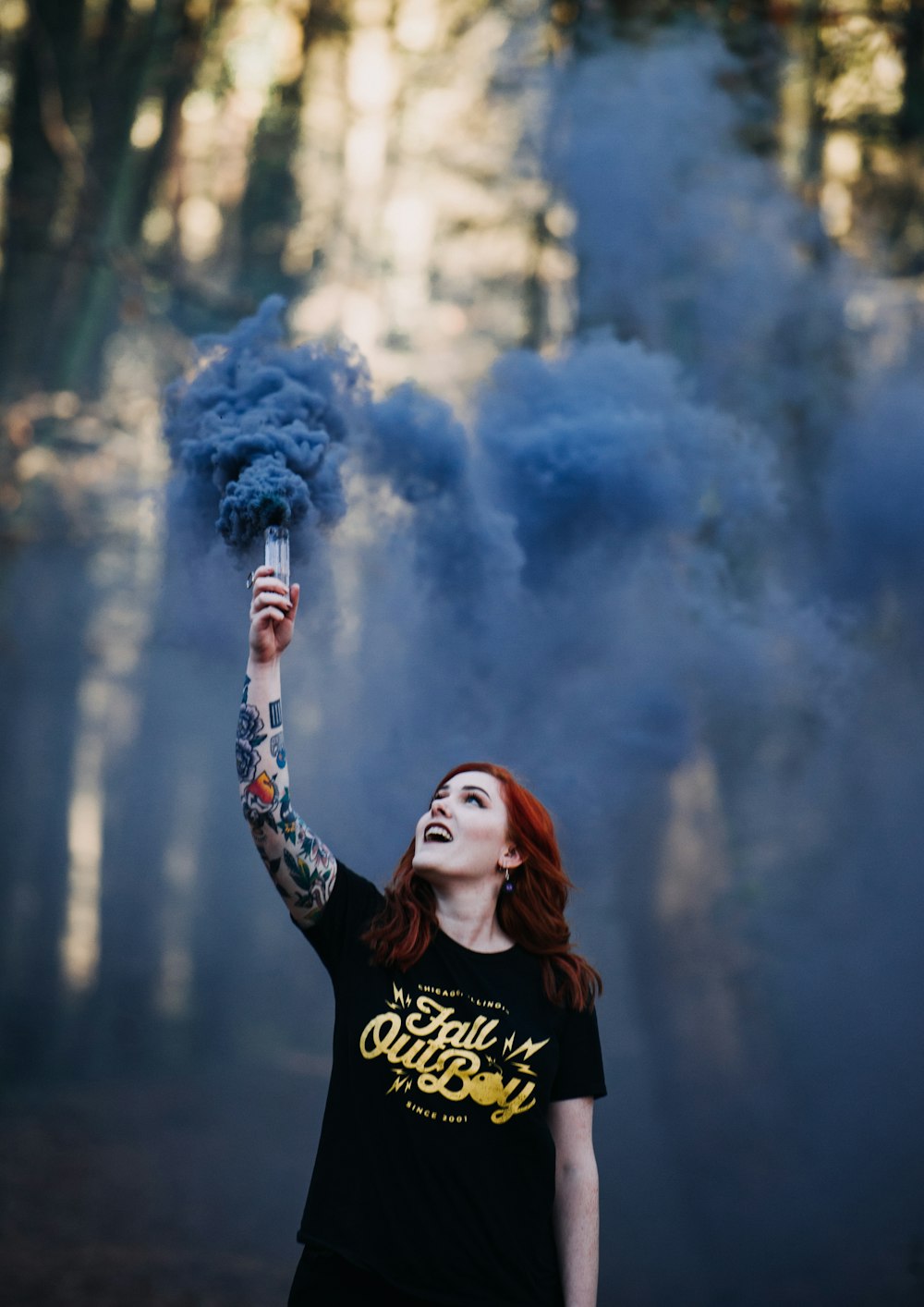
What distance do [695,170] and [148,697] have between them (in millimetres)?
14788

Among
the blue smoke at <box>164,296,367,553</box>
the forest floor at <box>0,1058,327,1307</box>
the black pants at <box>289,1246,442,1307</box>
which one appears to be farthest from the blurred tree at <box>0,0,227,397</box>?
the black pants at <box>289,1246,442,1307</box>

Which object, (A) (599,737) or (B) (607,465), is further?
(A) (599,737)

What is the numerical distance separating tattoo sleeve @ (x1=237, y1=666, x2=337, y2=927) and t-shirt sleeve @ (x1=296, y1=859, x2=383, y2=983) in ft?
0.09

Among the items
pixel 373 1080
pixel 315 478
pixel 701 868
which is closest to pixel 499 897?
pixel 373 1080

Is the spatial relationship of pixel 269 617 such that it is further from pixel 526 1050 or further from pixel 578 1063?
pixel 578 1063

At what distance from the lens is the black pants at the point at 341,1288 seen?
1994 millimetres

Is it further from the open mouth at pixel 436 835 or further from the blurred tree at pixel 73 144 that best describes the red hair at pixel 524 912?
the blurred tree at pixel 73 144

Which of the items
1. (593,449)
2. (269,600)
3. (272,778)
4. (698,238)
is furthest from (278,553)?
(698,238)

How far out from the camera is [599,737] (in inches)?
195

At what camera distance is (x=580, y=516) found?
15.3ft

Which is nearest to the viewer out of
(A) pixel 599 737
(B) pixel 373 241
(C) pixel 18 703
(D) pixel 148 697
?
(A) pixel 599 737

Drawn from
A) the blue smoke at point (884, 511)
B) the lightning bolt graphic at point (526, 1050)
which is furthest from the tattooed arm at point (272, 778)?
the blue smoke at point (884, 511)

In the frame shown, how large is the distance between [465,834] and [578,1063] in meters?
0.51

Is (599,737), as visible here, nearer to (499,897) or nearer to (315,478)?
(315,478)
